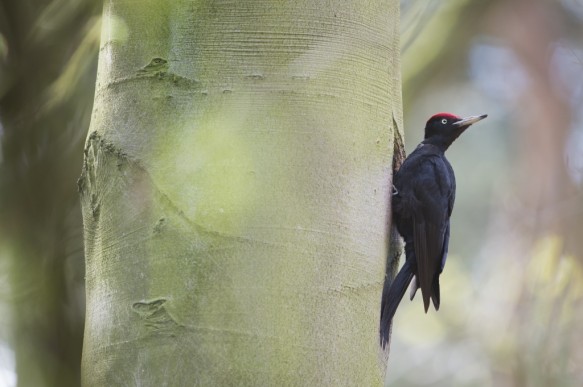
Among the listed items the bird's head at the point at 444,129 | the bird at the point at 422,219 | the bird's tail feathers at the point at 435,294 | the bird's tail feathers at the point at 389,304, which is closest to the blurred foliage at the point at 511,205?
the bird's head at the point at 444,129

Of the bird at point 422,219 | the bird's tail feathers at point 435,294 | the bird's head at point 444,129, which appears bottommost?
the bird's tail feathers at point 435,294

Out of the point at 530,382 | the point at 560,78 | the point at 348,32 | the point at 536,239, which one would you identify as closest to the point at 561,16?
the point at 560,78

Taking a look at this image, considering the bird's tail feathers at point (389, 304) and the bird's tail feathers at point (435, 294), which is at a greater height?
the bird's tail feathers at point (435, 294)

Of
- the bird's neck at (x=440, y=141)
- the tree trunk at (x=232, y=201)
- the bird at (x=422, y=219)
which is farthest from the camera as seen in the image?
the bird's neck at (x=440, y=141)

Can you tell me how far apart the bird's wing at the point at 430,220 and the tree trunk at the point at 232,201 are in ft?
2.53

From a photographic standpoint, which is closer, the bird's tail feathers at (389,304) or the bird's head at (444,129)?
the bird's tail feathers at (389,304)

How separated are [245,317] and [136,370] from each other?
263 mm

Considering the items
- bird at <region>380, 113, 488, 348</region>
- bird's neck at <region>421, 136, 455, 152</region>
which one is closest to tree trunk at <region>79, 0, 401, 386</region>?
bird at <region>380, 113, 488, 348</region>

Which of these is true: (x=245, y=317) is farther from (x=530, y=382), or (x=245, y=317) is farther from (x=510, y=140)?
(x=510, y=140)

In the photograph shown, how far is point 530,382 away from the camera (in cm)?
418

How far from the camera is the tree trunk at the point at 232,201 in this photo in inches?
76.4

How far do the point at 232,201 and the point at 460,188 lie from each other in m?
5.07

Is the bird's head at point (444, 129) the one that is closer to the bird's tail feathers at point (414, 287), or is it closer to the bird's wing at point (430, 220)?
the bird's wing at point (430, 220)

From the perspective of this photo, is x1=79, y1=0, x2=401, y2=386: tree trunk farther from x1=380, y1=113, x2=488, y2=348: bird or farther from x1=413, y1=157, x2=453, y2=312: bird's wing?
x1=413, y1=157, x2=453, y2=312: bird's wing
